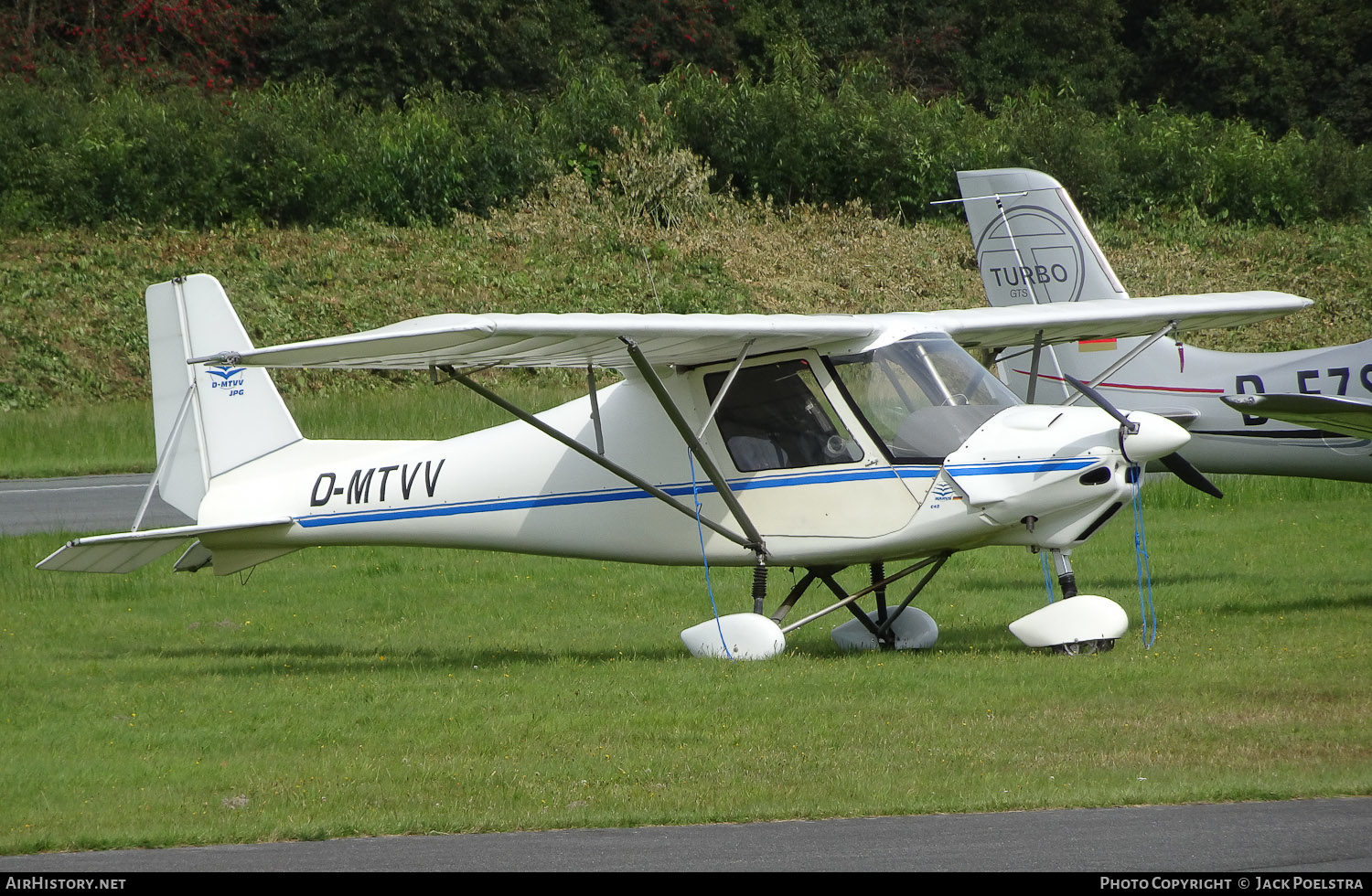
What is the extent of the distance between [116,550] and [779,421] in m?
4.73

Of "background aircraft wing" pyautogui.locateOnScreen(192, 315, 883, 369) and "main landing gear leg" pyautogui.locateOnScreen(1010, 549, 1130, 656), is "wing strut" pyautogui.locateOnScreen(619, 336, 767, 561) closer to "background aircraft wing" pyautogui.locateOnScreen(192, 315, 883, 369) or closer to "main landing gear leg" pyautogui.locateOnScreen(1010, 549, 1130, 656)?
"background aircraft wing" pyautogui.locateOnScreen(192, 315, 883, 369)

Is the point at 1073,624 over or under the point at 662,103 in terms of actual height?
over

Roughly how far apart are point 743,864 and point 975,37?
49.3 meters

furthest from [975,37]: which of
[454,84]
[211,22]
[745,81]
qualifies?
[211,22]

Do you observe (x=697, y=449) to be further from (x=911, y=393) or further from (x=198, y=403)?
(x=198, y=403)

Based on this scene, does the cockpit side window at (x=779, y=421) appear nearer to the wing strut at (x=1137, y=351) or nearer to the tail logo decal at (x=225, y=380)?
the wing strut at (x=1137, y=351)

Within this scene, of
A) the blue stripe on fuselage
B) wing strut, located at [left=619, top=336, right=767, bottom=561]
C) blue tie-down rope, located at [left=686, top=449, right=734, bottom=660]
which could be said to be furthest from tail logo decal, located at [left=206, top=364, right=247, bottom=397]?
blue tie-down rope, located at [left=686, top=449, right=734, bottom=660]

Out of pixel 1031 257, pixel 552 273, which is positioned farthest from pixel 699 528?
pixel 552 273

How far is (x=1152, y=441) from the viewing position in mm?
9594

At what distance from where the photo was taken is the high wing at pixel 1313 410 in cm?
994

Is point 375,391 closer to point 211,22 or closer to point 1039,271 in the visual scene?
point 1039,271

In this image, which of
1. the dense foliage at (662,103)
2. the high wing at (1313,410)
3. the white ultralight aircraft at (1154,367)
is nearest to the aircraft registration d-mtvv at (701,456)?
the high wing at (1313,410)

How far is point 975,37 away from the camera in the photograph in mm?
51594

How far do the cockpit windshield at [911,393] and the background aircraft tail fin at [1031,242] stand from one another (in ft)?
15.2
